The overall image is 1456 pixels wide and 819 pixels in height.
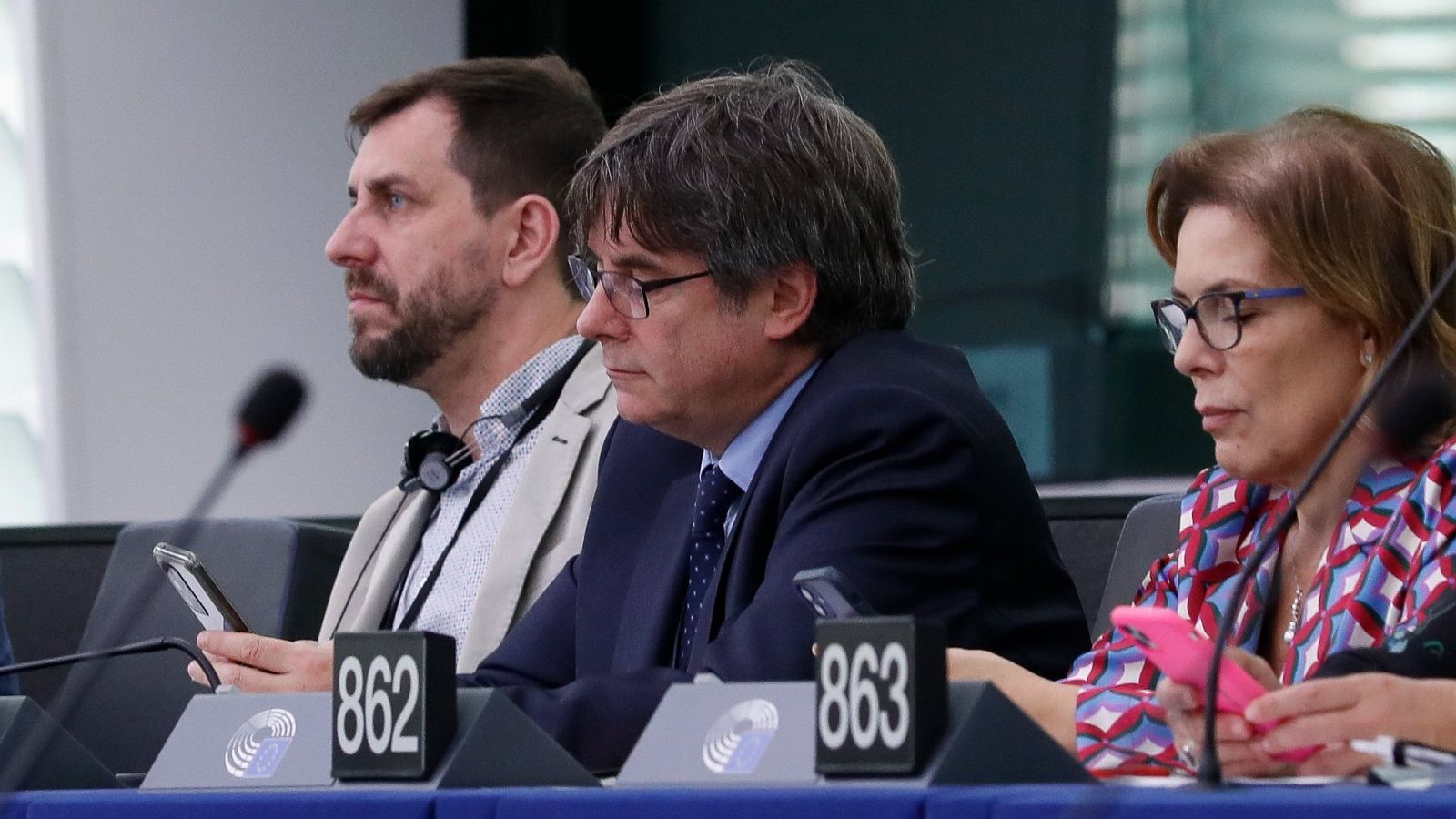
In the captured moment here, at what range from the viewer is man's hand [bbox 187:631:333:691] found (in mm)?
2113

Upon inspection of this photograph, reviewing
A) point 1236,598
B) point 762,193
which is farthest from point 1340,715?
point 762,193

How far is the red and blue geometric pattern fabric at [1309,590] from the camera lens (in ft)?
5.56

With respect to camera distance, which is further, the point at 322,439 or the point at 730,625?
the point at 322,439

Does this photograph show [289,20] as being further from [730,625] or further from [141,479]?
[730,625]

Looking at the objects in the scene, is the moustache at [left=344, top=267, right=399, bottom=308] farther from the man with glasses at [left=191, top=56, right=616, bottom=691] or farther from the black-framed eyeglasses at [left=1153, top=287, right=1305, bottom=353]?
the black-framed eyeglasses at [left=1153, top=287, right=1305, bottom=353]

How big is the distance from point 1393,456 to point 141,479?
10.3ft

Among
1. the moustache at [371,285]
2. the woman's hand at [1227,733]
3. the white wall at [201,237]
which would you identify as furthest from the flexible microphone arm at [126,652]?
the white wall at [201,237]

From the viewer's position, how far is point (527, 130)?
3.05 meters

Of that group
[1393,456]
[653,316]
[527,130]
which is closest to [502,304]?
[527,130]

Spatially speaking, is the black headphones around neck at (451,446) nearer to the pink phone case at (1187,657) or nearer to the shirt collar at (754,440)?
the shirt collar at (754,440)

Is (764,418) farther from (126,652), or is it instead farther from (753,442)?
(126,652)

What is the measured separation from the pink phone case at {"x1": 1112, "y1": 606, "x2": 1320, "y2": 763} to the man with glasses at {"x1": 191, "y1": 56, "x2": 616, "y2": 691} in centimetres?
126

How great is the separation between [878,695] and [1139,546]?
3.54ft

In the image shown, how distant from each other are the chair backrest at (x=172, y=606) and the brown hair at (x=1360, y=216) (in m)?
1.44
